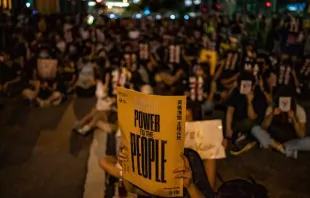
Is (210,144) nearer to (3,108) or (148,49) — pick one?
(3,108)

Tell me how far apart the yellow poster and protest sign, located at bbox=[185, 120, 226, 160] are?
5.63ft

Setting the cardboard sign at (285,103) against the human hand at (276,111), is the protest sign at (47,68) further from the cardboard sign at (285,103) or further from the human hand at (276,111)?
the cardboard sign at (285,103)

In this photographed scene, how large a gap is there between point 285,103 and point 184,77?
13.1 ft

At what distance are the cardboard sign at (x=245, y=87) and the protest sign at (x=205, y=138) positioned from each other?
2.81 m

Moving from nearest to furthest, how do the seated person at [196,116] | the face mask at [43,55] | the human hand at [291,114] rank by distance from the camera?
the seated person at [196,116] < the human hand at [291,114] < the face mask at [43,55]

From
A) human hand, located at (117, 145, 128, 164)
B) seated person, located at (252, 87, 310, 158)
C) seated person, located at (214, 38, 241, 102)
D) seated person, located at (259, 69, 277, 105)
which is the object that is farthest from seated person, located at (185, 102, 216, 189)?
seated person, located at (214, 38, 241, 102)

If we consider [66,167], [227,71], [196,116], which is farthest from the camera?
[227,71]

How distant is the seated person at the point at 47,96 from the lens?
36.0 feet

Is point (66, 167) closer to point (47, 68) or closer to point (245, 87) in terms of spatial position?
point (245, 87)

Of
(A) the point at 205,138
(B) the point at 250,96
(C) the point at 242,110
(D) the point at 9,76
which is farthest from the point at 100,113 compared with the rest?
(D) the point at 9,76

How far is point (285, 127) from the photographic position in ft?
24.7

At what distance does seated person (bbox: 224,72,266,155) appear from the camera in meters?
7.95

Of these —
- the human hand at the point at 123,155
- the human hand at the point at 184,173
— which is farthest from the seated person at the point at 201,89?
the human hand at the point at 184,173

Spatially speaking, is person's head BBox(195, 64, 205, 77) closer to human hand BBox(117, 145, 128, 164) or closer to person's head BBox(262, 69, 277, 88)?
person's head BBox(262, 69, 277, 88)
